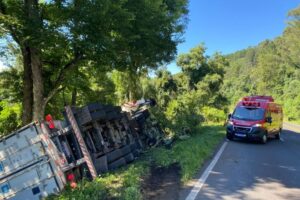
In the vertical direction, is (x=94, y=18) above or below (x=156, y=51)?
above

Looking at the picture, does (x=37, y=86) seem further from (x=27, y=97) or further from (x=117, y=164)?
(x=117, y=164)

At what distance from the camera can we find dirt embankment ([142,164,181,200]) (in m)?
7.56

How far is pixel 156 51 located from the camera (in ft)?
51.0

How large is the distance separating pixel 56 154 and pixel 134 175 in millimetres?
2024

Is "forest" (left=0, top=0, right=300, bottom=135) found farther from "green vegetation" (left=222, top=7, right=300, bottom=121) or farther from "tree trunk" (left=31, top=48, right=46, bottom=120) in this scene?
"green vegetation" (left=222, top=7, right=300, bottom=121)

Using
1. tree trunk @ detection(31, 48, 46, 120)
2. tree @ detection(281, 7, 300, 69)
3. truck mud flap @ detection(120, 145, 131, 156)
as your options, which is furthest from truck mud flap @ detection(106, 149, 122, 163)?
tree @ detection(281, 7, 300, 69)

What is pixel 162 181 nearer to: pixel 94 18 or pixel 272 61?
pixel 94 18

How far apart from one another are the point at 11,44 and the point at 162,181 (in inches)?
426

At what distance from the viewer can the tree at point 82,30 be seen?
1083cm

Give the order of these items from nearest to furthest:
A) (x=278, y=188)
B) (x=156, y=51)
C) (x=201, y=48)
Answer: (x=278, y=188), (x=156, y=51), (x=201, y=48)

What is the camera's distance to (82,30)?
10.9 metres

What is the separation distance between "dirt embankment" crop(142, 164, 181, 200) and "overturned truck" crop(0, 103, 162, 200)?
1530 mm

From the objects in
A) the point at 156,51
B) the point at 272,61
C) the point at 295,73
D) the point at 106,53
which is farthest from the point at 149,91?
the point at 272,61

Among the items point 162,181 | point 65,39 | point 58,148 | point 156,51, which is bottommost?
point 162,181
